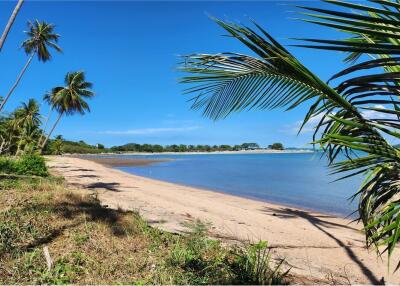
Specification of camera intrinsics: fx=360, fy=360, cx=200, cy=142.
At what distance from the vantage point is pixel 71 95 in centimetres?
3634

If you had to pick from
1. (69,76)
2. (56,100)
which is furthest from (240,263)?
(69,76)

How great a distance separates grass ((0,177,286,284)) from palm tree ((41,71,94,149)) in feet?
103

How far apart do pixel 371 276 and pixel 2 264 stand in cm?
447

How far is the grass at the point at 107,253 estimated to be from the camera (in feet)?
12.0

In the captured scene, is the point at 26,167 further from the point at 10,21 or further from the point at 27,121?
the point at 27,121

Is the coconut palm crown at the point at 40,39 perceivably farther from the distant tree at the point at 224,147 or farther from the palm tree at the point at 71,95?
the distant tree at the point at 224,147

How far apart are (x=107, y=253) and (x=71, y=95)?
34.6m

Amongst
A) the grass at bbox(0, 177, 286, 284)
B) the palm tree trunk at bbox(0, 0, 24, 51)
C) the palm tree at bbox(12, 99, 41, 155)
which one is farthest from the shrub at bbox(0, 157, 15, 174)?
the palm tree at bbox(12, 99, 41, 155)

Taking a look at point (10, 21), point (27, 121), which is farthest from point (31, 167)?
point (27, 121)

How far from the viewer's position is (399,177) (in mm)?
2275

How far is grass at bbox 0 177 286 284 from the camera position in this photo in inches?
143

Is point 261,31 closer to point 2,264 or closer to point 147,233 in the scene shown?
point 2,264

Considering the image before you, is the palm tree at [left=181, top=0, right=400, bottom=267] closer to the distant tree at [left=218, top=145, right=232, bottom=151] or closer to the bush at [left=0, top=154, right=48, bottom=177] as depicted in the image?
the bush at [left=0, top=154, right=48, bottom=177]

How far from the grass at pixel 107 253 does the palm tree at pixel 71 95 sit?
103ft
